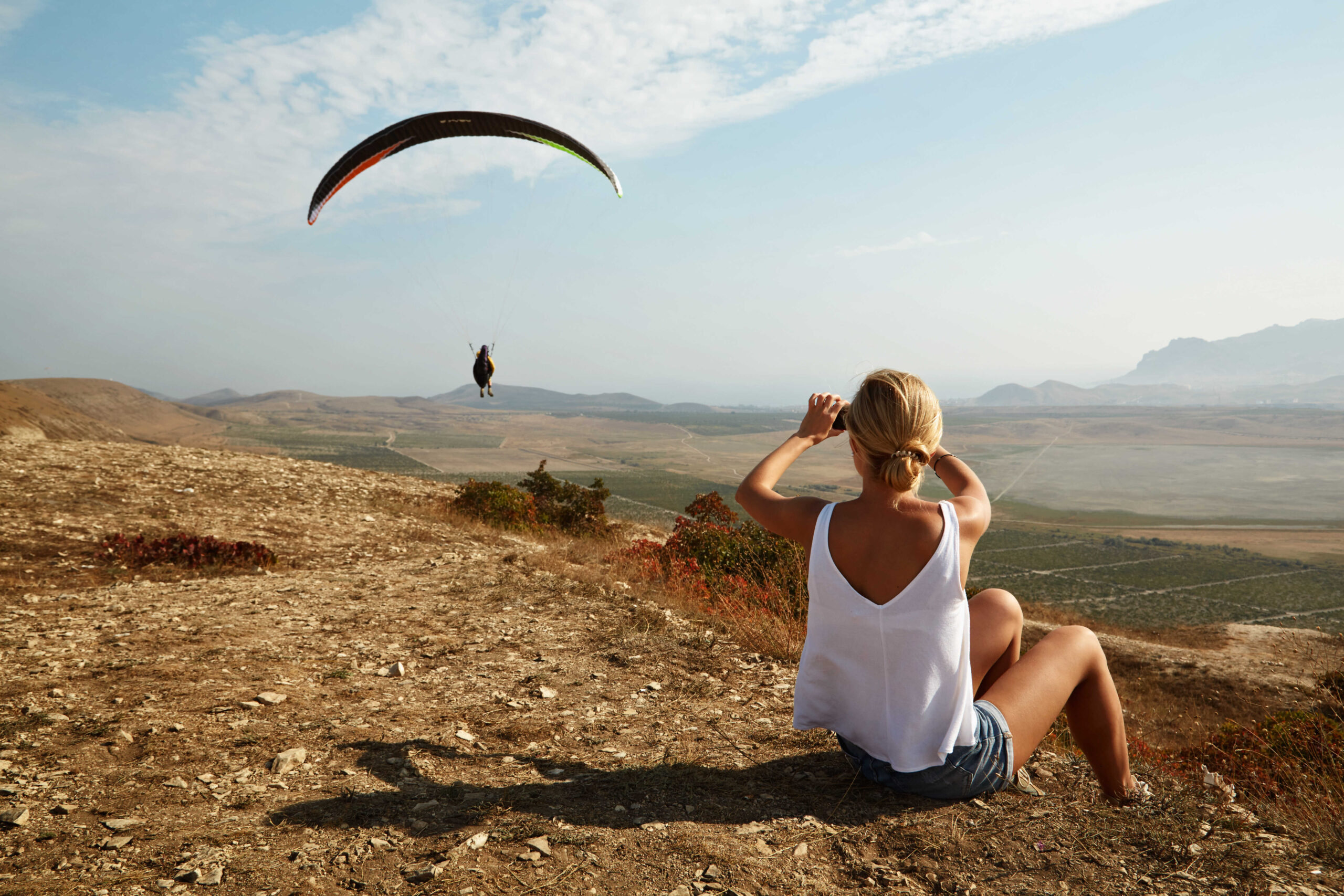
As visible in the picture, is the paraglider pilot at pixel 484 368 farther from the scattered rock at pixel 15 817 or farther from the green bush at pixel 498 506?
the scattered rock at pixel 15 817

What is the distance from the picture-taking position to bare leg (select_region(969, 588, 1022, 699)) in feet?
9.53

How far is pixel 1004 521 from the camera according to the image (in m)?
101

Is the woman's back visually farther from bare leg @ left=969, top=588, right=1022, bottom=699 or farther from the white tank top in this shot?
bare leg @ left=969, top=588, right=1022, bottom=699

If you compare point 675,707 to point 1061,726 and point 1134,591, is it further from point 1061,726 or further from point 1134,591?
point 1134,591

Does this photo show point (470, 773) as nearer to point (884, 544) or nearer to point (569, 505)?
point (884, 544)

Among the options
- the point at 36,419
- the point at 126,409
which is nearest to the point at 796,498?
the point at 36,419

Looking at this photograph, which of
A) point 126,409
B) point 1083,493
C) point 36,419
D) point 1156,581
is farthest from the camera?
point 1083,493

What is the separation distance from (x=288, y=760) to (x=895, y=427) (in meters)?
3.44

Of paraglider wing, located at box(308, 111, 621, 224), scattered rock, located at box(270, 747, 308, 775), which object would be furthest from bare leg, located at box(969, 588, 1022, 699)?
paraglider wing, located at box(308, 111, 621, 224)

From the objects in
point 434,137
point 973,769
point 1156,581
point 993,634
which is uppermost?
point 434,137

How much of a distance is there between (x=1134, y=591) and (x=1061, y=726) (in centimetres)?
6629

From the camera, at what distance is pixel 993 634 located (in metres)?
2.90

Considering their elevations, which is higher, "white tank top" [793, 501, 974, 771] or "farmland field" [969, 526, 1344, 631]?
"white tank top" [793, 501, 974, 771]

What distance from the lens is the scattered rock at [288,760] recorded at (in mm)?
3330
